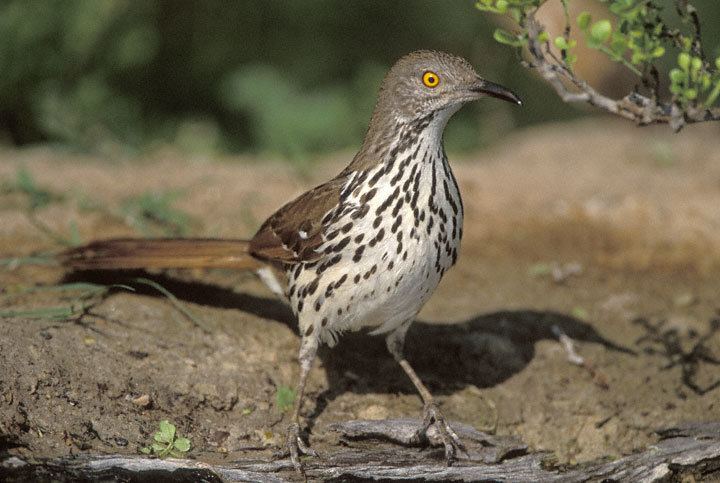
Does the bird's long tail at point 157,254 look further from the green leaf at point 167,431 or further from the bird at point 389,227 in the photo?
the green leaf at point 167,431

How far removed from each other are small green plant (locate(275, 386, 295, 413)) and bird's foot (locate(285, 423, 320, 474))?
0.71 feet

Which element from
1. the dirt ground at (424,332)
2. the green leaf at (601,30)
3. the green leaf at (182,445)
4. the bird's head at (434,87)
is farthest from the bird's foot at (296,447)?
the green leaf at (601,30)

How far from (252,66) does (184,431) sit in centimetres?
567

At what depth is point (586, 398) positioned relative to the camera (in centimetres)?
440

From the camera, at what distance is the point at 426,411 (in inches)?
160

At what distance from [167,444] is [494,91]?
1919mm

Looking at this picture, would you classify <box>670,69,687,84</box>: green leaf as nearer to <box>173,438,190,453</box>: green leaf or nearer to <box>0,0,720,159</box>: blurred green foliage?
<box>173,438,190,453</box>: green leaf

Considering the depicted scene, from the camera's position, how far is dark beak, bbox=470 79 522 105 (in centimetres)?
383

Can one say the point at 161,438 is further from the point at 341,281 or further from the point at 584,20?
the point at 584,20

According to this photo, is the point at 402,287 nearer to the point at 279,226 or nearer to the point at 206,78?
the point at 279,226

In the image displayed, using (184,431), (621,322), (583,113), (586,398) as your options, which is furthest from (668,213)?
(583,113)

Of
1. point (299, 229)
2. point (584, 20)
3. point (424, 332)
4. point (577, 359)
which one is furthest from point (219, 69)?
point (584, 20)

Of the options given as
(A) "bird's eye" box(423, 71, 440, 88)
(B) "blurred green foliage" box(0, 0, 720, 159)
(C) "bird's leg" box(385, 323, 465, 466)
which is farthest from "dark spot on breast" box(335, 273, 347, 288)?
(B) "blurred green foliage" box(0, 0, 720, 159)

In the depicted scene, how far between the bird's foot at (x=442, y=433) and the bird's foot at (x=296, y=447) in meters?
0.47
